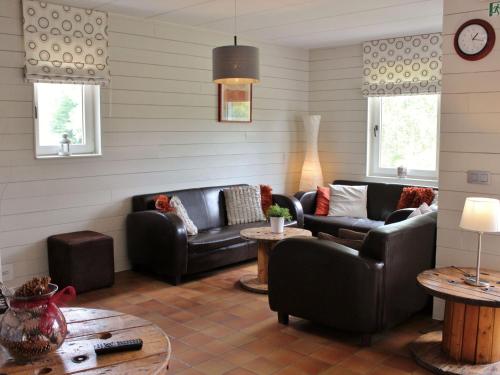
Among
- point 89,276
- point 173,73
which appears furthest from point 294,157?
point 89,276

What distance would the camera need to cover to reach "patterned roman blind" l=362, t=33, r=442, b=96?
5746 millimetres

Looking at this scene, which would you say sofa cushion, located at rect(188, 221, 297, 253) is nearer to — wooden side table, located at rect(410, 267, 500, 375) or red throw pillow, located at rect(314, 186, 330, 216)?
red throw pillow, located at rect(314, 186, 330, 216)

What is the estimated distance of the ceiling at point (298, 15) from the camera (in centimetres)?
449

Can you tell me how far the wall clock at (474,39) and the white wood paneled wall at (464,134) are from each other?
0.03m

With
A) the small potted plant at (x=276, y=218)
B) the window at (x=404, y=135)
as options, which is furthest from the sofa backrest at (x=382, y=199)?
the small potted plant at (x=276, y=218)

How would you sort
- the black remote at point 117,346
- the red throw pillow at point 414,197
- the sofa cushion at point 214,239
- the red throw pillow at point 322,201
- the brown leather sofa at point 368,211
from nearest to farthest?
the black remote at point 117,346 → the sofa cushion at point 214,239 → the red throw pillow at point 414,197 → the brown leather sofa at point 368,211 → the red throw pillow at point 322,201

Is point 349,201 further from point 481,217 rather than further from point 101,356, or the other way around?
point 101,356

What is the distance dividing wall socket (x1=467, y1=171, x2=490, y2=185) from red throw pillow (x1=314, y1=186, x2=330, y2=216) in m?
2.64

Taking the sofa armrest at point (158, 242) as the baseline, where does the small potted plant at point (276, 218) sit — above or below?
above

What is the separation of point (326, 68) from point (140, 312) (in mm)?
4167

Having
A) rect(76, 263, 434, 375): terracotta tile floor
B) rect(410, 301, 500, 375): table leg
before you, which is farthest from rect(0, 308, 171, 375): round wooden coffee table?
rect(410, 301, 500, 375): table leg

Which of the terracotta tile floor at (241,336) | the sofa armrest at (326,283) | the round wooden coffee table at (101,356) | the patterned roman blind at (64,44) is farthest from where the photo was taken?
the patterned roman blind at (64,44)

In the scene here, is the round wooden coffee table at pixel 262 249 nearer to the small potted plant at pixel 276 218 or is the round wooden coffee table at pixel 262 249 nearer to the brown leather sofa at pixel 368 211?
the small potted plant at pixel 276 218

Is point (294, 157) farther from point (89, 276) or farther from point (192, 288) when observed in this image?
point (89, 276)
